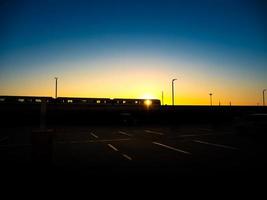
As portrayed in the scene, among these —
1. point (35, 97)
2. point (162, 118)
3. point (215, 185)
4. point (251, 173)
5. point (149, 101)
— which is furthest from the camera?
point (149, 101)

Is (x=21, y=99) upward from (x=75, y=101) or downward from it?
upward

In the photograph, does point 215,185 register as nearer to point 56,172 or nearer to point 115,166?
point 115,166

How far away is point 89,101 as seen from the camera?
166 feet

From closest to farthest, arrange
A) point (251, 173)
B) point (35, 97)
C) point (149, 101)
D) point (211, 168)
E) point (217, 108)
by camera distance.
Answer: point (251, 173)
point (211, 168)
point (217, 108)
point (35, 97)
point (149, 101)

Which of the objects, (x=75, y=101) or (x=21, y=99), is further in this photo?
(x=75, y=101)

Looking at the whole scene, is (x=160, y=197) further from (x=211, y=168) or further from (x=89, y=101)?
(x=89, y=101)

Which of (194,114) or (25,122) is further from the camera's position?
(194,114)

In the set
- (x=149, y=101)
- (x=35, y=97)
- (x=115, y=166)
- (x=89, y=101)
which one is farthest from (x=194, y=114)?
(x=35, y=97)

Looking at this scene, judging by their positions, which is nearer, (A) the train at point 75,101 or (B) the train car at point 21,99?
(B) the train car at point 21,99

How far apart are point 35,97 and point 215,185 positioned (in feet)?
159

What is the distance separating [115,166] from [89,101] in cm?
4471

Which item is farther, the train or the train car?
the train

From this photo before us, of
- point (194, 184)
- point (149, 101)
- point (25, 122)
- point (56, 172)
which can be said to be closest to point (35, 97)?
point (25, 122)

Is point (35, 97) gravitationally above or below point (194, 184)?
above
